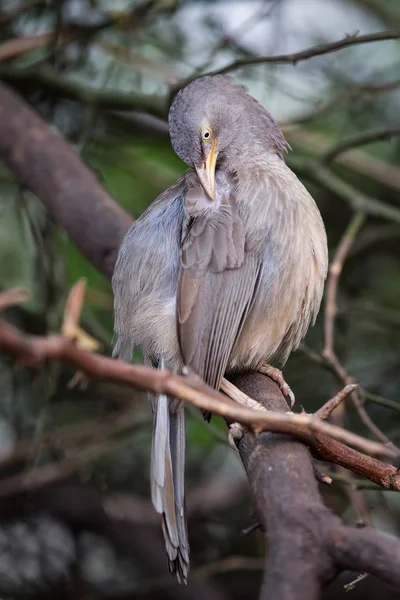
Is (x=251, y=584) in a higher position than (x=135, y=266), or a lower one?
lower

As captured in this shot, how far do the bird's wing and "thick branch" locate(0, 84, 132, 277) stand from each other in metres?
0.82

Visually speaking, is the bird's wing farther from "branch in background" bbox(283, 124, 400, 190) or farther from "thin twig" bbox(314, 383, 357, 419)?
"branch in background" bbox(283, 124, 400, 190)

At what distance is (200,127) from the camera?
3.79m

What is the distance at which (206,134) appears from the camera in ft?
12.5

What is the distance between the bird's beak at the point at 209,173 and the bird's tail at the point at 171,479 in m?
0.83

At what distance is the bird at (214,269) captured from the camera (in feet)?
10.9

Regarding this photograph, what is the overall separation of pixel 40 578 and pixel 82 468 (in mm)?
685

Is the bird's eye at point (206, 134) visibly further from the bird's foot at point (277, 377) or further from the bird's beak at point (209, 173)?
the bird's foot at point (277, 377)

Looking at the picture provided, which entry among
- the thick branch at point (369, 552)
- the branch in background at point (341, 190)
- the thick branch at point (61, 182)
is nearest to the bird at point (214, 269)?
the thick branch at point (61, 182)

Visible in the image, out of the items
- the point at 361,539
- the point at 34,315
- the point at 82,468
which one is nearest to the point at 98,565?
the point at 82,468

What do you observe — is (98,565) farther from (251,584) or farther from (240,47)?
(240,47)

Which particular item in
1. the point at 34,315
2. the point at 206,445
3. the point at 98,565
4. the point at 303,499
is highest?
the point at 303,499

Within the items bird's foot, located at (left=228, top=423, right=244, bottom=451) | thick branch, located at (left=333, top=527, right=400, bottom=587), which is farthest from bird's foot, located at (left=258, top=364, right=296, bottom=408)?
thick branch, located at (left=333, top=527, right=400, bottom=587)

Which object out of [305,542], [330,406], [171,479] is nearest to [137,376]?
[305,542]
